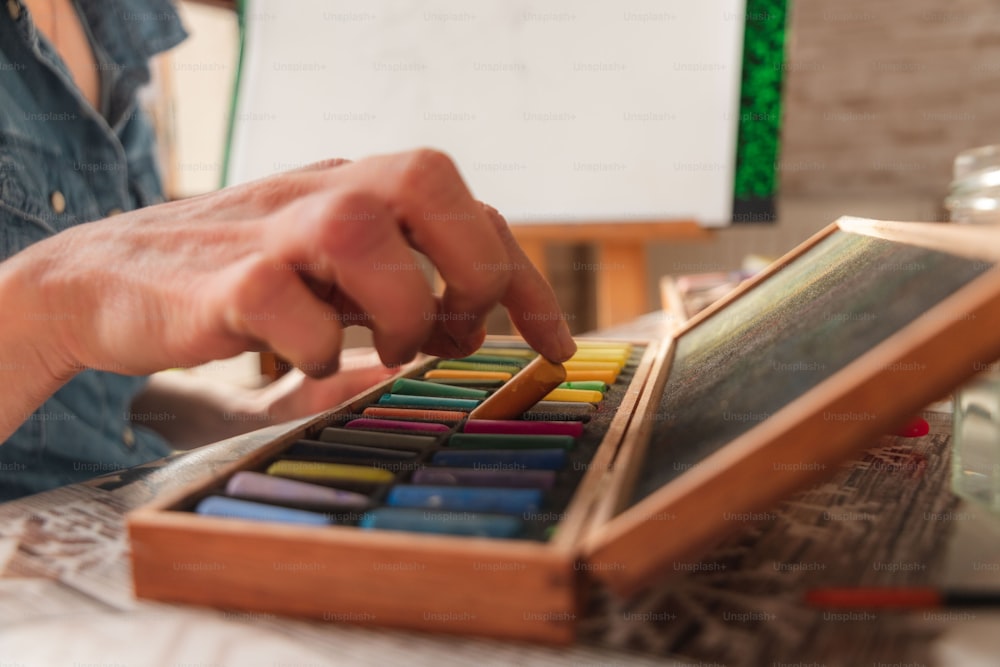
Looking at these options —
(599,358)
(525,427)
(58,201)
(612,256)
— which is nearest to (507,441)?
(525,427)

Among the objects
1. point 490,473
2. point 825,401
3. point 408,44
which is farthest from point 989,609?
point 408,44

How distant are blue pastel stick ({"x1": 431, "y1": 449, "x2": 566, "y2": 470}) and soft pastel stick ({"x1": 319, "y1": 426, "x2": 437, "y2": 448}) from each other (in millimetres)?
22

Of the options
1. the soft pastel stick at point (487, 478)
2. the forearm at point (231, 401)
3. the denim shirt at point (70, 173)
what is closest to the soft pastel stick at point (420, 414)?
the soft pastel stick at point (487, 478)

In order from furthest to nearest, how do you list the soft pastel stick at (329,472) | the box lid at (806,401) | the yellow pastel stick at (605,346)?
the yellow pastel stick at (605,346) < the soft pastel stick at (329,472) < the box lid at (806,401)

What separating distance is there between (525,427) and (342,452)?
0.11 metres

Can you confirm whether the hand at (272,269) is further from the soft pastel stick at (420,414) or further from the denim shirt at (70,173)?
the denim shirt at (70,173)

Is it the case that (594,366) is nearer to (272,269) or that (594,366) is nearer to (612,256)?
(272,269)

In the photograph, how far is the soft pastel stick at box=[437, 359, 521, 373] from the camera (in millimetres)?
605

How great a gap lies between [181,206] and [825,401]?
369mm

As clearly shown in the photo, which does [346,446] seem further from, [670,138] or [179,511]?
[670,138]

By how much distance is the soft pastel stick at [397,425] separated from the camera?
1.46ft

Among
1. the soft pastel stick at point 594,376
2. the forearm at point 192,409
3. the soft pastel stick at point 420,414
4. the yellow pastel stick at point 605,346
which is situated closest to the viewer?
the soft pastel stick at point 420,414

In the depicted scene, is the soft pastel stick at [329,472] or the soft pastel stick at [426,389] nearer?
the soft pastel stick at [329,472]

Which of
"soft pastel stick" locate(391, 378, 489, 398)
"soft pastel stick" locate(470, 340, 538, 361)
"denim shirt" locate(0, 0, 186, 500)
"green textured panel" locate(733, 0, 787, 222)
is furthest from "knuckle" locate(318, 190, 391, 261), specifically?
"green textured panel" locate(733, 0, 787, 222)
